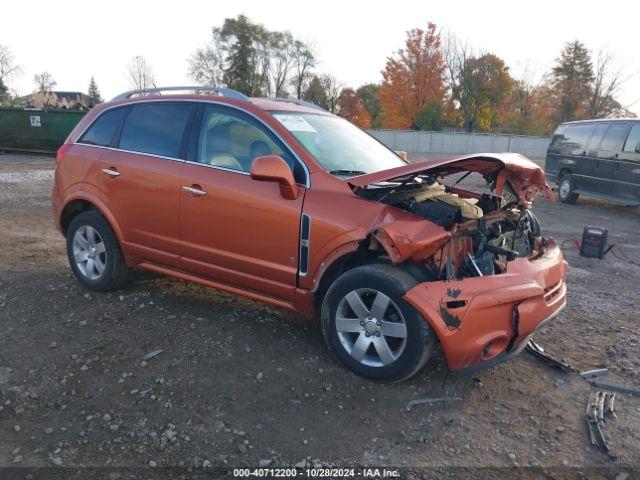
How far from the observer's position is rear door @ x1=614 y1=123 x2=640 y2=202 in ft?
Answer: 32.1

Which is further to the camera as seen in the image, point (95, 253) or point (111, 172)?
point (95, 253)

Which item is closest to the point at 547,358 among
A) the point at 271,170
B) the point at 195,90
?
the point at 271,170

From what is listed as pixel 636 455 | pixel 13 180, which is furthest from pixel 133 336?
pixel 13 180

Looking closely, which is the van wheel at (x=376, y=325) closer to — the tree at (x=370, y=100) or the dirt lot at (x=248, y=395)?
the dirt lot at (x=248, y=395)

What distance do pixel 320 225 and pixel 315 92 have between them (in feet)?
163

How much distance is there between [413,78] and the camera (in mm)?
42312

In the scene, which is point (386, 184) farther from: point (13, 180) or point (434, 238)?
point (13, 180)

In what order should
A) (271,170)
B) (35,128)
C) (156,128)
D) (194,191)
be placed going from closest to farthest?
(271,170), (194,191), (156,128), (35,128)

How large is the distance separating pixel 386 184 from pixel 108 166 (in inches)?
99.9

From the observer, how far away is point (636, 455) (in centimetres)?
270

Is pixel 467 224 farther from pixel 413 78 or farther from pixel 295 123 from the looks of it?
pixel 413 78

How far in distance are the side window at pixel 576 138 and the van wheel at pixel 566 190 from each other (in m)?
0.62

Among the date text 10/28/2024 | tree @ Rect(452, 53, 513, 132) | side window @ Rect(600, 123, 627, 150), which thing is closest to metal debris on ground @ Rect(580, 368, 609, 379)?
the date text 10/28/2024

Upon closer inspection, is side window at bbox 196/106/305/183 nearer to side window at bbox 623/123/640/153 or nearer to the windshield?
the windshield
